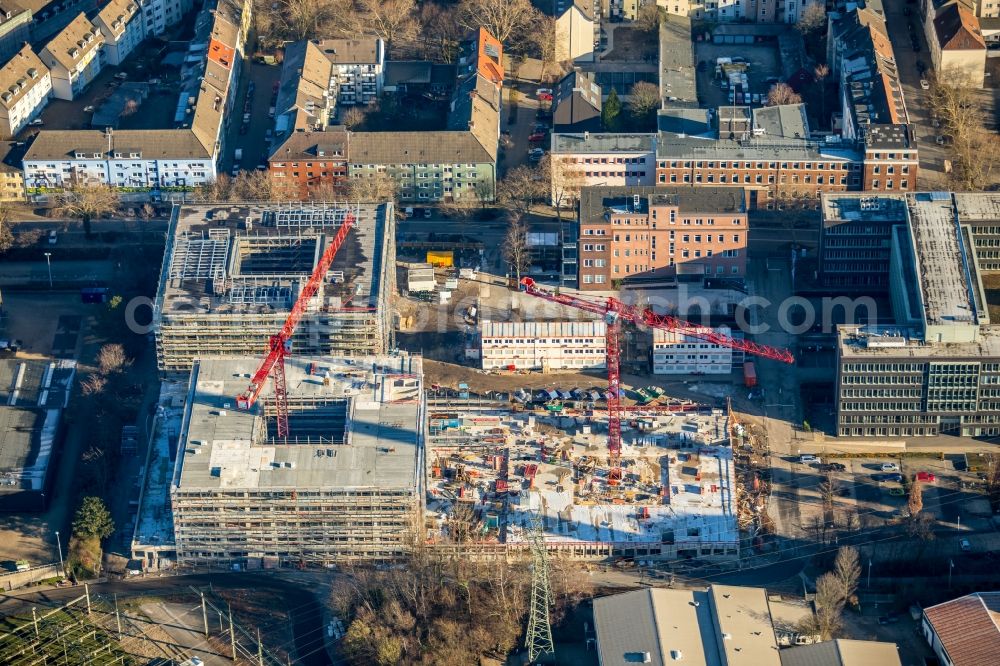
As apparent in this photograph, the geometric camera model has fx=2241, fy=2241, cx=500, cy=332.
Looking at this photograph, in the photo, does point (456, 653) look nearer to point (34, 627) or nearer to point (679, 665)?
point (679, 665)

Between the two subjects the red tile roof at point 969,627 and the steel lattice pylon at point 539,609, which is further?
the steel lattice pylon at point 539,609

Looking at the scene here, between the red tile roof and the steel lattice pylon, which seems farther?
the steel lattice pylon

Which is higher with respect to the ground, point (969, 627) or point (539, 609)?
point (539, 609)

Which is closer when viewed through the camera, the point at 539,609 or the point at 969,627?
the point at 969,627
